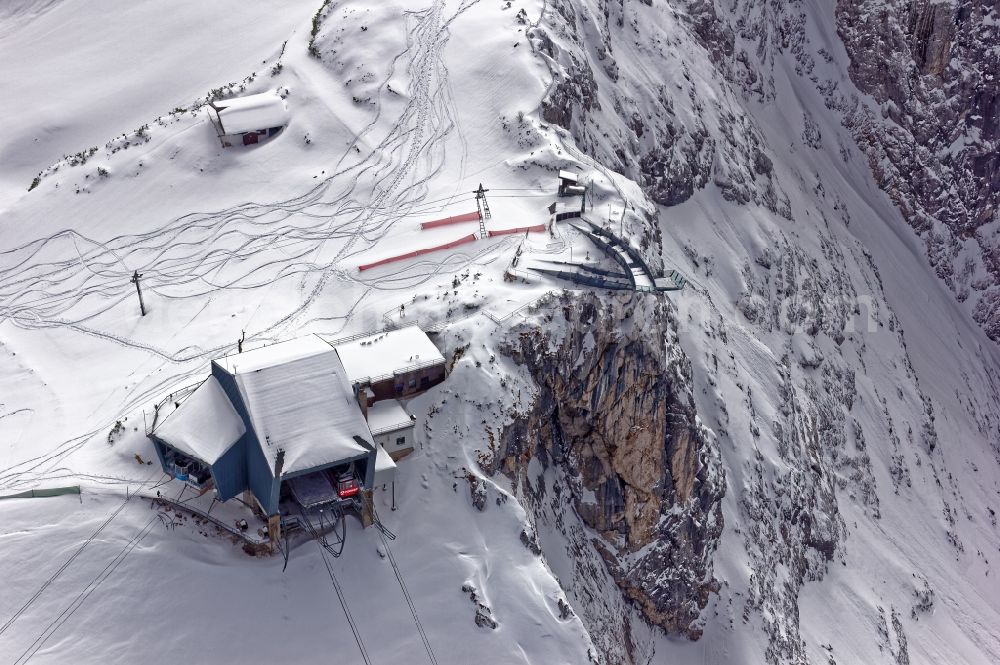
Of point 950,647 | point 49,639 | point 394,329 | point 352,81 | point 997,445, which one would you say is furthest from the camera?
point 997,445

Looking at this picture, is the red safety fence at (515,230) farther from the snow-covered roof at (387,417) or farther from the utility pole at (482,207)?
the snow-covered roof at (387,417)

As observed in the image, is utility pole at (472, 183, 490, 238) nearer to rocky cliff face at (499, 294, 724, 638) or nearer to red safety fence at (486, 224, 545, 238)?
red safety fence at (486, 224, 545, 238)

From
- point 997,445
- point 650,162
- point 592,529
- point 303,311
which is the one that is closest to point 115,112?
point 303,311

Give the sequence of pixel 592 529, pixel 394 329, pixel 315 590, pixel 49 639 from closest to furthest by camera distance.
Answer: pixel 49 639, pixel 315 590, pixel 394 329, pixel 592 529

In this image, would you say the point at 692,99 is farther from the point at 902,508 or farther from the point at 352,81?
the point at 902,508

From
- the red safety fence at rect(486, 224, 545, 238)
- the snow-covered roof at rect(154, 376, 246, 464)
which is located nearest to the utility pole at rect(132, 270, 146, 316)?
the snow-covered roof at rect(154, 376, 246, 464)

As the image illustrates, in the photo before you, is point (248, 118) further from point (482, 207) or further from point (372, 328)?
point (372, 328)
